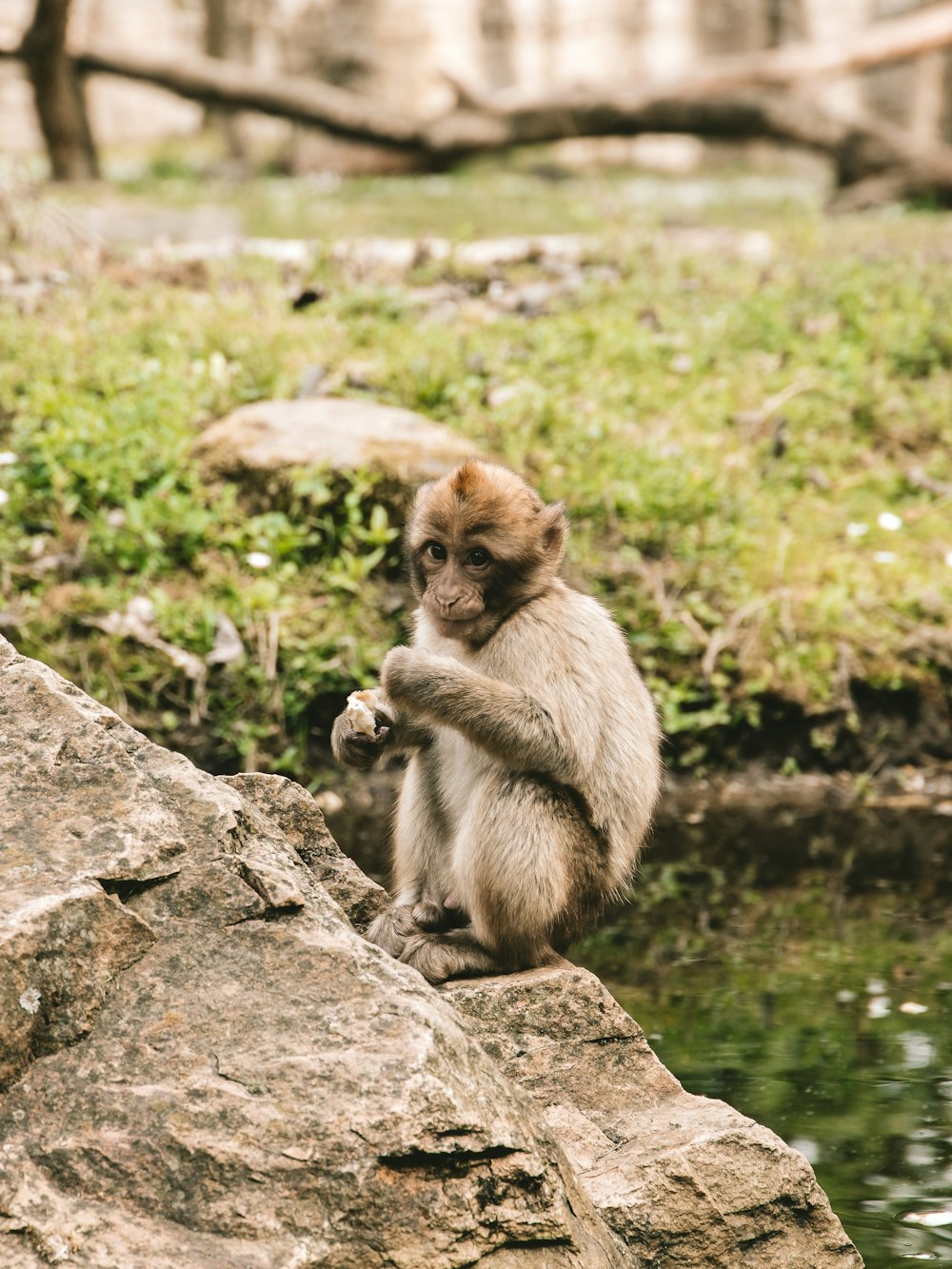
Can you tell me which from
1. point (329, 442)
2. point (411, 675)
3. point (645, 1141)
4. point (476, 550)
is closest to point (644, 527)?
point (329, 442)

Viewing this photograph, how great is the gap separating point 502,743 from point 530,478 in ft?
13.3

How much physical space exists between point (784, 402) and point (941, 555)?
1.51 metres

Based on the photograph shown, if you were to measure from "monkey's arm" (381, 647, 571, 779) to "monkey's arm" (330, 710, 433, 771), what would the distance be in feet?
0.67

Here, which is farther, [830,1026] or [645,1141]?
[830,1026]

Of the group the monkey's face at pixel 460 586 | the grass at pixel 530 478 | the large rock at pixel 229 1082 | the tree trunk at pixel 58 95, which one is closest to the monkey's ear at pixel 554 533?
the monkey's face at pixel 460 586

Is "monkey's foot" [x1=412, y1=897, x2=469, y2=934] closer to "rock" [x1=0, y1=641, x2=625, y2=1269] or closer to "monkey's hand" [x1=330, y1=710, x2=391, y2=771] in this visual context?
"monkey's hand" [x1=330, y1=710, x2=391, y2=771]

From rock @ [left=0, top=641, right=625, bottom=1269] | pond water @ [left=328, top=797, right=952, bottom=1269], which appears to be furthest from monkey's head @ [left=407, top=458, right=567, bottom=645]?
Answer: pond water @ [left=328, top=797, right=952, bottom=1269]

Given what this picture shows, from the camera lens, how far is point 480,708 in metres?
3.86

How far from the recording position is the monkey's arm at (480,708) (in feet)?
12.7

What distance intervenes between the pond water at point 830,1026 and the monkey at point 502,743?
738 mm

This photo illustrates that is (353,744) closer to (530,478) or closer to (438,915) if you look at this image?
(438,915)

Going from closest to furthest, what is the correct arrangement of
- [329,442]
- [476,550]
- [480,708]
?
[480,708]
[476,550]
[329,442]

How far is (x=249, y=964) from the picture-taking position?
291 centimetres

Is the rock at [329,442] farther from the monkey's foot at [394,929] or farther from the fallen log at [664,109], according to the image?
the fallen log at [664,109]
